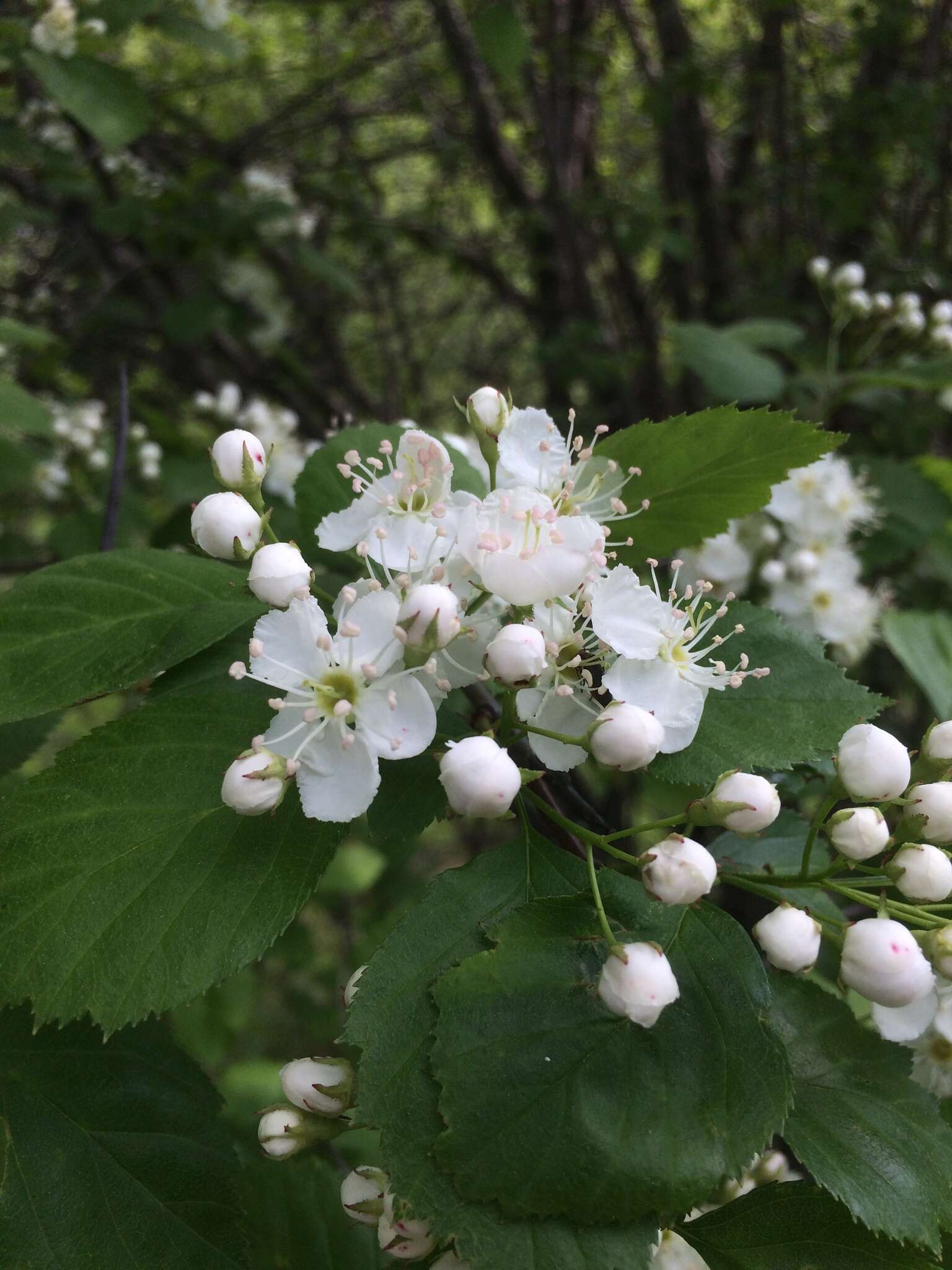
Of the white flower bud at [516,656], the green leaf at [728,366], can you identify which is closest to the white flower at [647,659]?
the white flower bud at [516,656]

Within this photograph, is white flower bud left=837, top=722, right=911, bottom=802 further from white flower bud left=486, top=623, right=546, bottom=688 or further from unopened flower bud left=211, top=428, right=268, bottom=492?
unopened flower bud left=211, top=428, right=268, bottom=492

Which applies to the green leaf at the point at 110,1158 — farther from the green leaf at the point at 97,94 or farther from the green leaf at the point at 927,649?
the green leaf at the point at 97,94

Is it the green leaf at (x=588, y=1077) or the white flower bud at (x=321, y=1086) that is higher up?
the green leaf at (x=588, y=1077)

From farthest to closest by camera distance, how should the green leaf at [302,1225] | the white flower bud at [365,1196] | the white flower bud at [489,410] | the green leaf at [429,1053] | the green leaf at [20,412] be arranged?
the green leaf at [20,412] → the green leaf at [302,1225] → the white flower bud at [489,410] → the white flower bud at [365,1196] → the green leaf at [429,1053]

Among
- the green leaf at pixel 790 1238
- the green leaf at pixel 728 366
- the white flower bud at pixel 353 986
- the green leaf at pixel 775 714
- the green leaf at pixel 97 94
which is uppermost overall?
the green leaf at pixel 97 94

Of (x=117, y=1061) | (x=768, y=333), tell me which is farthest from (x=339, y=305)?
(x=117, y=1061)

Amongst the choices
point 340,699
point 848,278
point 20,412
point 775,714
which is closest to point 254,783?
point 340,699
